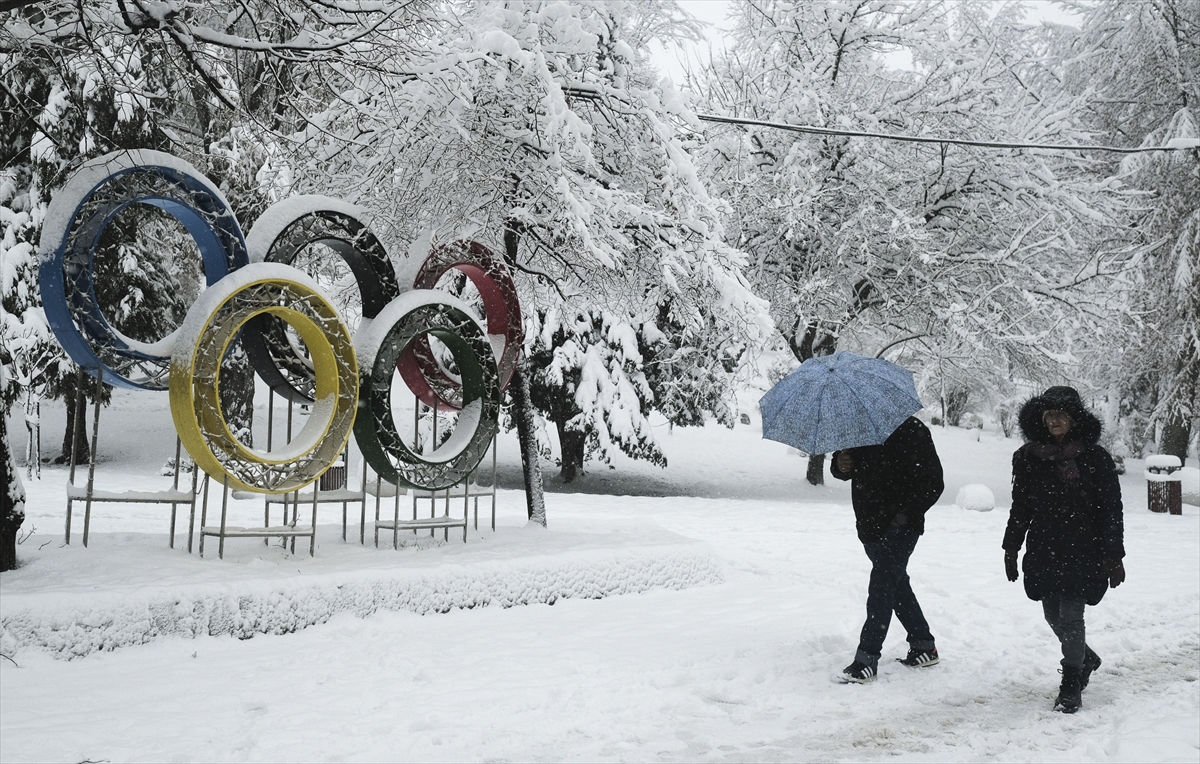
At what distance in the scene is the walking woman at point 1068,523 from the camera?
5.08 meters

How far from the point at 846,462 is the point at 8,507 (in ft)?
18.9

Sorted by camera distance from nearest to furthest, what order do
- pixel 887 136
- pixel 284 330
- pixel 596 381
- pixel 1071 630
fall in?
1. pixel 1071 630
2. pixel 284 330
3. pixel 887 136
4. pixel 596 381

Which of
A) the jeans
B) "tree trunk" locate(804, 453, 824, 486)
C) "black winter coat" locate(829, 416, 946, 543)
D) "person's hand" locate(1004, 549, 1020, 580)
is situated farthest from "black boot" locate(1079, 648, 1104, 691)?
"tree trunk" locate(804, 453, 824, 486)

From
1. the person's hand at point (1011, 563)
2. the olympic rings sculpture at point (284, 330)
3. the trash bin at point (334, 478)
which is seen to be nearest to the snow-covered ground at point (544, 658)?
the person's hand at point (1011, 563)

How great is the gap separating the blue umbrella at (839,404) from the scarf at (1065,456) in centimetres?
75

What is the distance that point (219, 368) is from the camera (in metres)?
6.52

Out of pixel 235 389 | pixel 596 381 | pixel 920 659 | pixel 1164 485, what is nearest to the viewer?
pixel 920 659

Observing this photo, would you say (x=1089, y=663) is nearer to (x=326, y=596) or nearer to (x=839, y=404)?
(x=839, y=404)

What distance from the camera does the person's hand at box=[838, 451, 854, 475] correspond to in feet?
18.7

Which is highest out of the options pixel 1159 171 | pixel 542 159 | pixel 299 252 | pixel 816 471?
pixel 1159 171

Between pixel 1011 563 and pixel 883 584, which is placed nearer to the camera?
pixel 1011 563

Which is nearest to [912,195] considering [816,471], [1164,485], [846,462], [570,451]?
[816,471]

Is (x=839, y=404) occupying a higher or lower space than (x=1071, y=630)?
higher

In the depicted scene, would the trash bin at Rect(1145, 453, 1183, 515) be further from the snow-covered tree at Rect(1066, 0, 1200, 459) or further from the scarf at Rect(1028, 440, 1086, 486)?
the scarf at Rect(1028, 440, 1086, 486)
